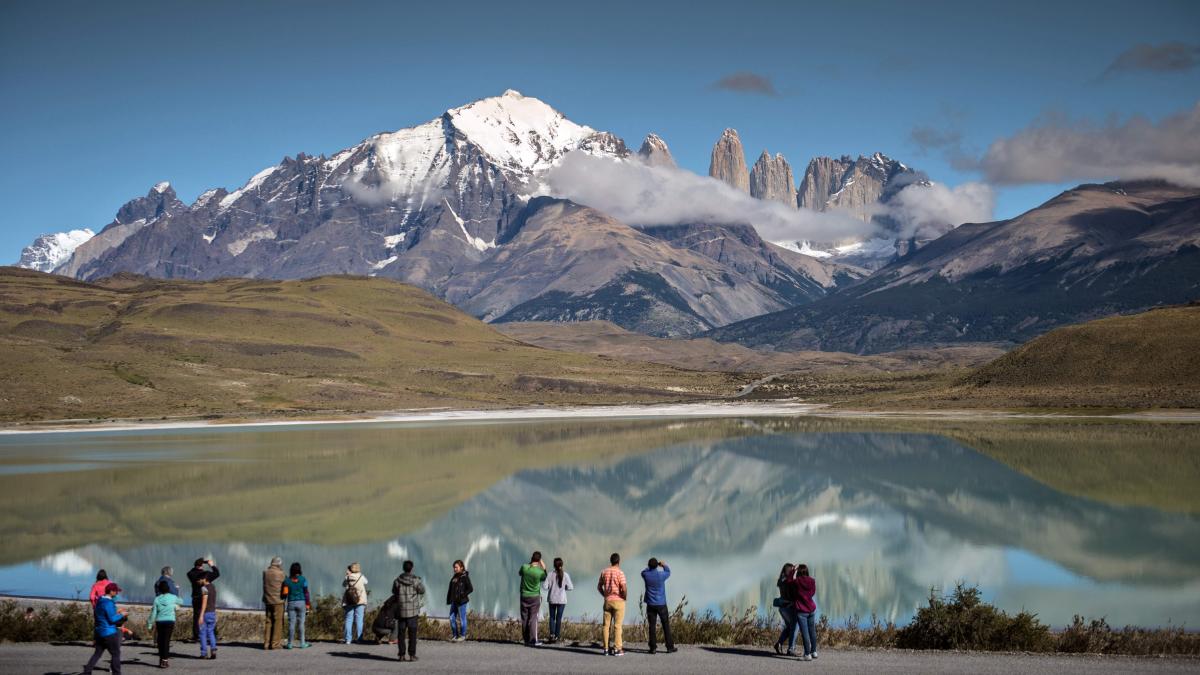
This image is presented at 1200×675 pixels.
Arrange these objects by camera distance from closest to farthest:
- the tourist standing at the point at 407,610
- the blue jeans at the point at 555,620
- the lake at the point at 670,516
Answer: the tourist standing at the point at 407,610 < the blue jeans at the point at 555,620 < the lake at the point at 670,516

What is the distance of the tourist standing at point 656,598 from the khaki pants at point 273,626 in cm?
975

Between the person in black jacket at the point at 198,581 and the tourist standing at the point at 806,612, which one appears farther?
the person in black jacket at the point at 198,581

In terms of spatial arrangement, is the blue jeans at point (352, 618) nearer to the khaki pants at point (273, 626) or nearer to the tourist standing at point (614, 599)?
the khaki pants at point (273, 626)

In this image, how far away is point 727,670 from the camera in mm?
24781

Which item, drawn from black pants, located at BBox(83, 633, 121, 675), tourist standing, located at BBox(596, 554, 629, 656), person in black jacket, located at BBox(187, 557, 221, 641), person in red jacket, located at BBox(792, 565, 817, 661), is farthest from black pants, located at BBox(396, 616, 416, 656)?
person in red jacket, located at BBox(792, 565, 817, 661)

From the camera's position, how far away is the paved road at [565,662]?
24.4 meters

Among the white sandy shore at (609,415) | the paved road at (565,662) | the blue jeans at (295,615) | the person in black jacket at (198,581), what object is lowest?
the paved road at (565,662)

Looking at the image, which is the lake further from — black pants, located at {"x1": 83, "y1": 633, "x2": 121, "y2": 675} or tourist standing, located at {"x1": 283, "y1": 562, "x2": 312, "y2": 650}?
black pants, located at {"x1": 83, "y1": 633, "x2": 121, "y2": 675}

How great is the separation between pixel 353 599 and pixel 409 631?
112 inches

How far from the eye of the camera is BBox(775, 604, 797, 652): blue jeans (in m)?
26.4

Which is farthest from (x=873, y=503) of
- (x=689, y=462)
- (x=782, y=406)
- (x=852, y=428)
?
(x=782, y=406)

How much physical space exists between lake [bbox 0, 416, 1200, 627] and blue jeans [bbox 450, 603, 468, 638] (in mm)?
7291

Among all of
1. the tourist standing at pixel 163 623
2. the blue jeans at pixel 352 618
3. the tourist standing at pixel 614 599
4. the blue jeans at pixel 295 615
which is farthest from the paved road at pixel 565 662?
the blue jeans at pixel 352 618

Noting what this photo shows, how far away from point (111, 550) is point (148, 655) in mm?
23170
